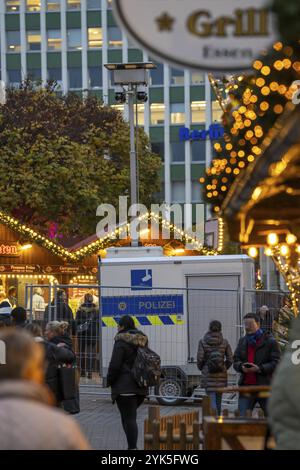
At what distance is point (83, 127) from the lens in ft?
169

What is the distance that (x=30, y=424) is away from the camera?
14.9ft

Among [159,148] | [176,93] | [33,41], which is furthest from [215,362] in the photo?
[33,41]

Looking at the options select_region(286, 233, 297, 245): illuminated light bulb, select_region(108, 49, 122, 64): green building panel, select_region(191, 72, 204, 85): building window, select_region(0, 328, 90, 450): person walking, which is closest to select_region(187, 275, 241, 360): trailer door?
select_region(286, 233, 297, 245): illuminated light bulb

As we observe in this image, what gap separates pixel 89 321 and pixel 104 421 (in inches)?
117

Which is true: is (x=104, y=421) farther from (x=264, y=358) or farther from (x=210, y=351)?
(x=264, y=358)

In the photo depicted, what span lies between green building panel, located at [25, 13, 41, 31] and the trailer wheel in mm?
65568

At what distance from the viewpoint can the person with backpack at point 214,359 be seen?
57.5 feet

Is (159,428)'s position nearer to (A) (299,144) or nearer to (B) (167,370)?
(A) (299,144)

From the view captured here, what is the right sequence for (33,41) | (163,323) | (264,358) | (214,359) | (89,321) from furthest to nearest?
(33,41) → (89,321) → (163,323) → (214,359) → (264,358)

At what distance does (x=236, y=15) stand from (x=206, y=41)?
235mm

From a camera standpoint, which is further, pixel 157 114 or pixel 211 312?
pixel 157 114

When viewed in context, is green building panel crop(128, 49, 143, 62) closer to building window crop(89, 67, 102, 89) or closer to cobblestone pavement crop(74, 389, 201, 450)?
building window crop(89, 67, 102, 89)

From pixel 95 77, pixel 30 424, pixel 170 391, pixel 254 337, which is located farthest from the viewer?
pixel 95 77

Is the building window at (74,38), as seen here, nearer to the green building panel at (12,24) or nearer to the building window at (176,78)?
the green building panel at (12,24)
